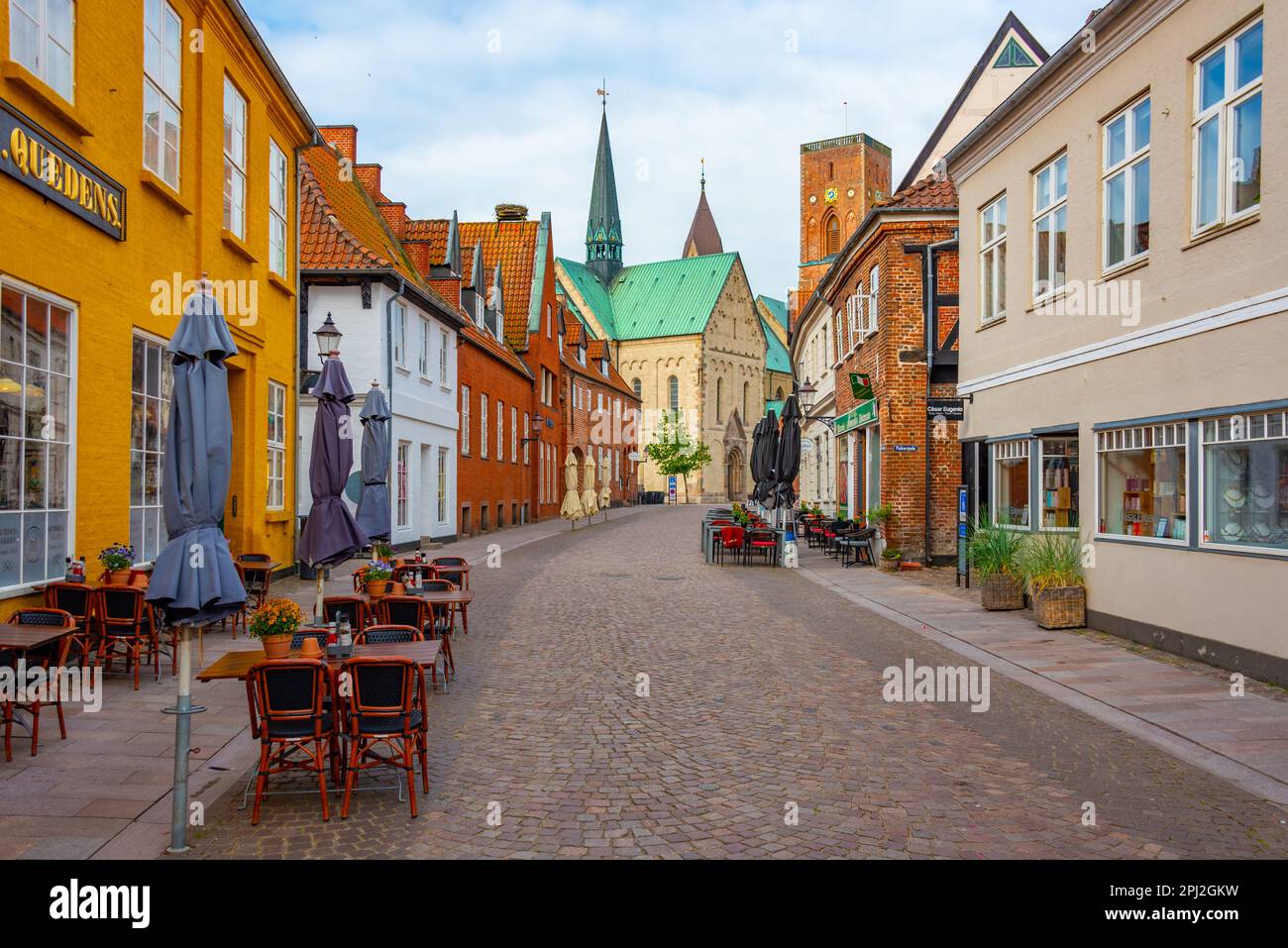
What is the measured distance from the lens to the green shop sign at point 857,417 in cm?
2069

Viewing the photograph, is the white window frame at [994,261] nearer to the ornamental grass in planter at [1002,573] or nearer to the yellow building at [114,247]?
the ornamental grass in planter at [1002,573]

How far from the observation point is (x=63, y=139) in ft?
29.9

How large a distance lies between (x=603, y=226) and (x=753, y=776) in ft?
273

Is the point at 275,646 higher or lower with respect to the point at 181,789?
higher

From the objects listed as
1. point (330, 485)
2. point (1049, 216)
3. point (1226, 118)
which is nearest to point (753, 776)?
point (330, 485)

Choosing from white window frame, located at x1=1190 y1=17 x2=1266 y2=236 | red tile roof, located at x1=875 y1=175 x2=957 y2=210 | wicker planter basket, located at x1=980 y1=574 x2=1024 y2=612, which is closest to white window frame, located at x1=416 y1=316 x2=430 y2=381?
red tile roof, located at x1=875 y1=175 x2=957 y2=210

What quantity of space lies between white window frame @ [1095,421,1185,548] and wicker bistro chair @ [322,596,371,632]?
315 inches

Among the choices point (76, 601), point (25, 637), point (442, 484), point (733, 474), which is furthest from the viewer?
point (733, 474)

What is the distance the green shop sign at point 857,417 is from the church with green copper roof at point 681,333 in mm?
50360

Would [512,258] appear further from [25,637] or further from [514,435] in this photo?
[25,637]

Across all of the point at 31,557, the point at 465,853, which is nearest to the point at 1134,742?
the point at 465,853

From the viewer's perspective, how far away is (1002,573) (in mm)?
13125

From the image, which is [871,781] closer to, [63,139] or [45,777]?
[45,777]

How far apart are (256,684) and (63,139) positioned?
259 inches
